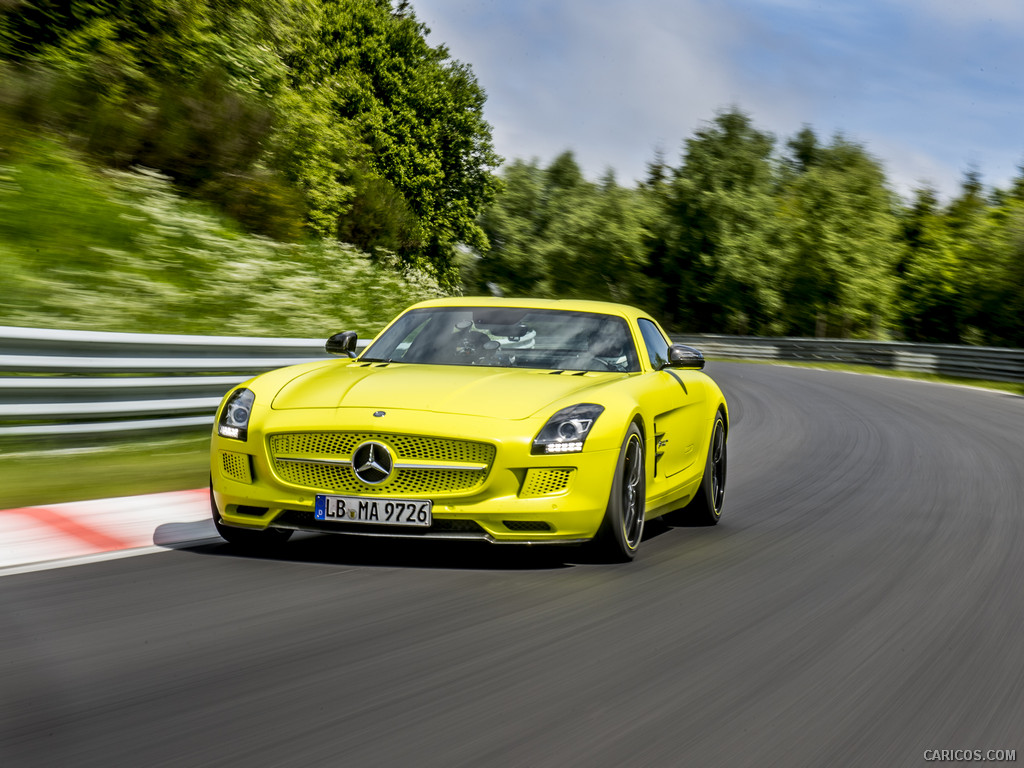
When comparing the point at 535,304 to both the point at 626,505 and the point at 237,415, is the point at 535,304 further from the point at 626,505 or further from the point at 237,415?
the point at 237,415

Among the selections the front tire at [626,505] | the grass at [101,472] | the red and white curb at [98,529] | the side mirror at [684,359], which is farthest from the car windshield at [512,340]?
the grass at [101,472]

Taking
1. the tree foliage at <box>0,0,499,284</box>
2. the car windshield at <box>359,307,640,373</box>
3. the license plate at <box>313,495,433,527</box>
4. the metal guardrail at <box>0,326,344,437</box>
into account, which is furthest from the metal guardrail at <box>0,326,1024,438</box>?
the tree foliage at <box>0,0,499,284</box>

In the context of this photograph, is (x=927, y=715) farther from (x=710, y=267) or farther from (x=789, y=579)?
(x=710, y=267)

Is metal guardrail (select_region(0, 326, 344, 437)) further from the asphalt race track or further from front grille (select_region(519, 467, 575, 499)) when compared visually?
front grille (select_region(519, 467, 575, 499))

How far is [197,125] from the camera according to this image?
2005cm

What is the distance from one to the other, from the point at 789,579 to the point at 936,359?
1311 inches

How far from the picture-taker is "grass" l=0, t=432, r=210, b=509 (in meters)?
8.02

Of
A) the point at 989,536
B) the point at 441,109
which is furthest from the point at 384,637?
the point at 441,109

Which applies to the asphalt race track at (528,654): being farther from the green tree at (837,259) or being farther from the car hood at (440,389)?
the green tree at (837,259)

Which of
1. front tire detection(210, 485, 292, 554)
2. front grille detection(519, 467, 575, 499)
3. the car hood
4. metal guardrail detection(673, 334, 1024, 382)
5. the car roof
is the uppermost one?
the car roof

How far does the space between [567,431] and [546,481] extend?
0.27 metres

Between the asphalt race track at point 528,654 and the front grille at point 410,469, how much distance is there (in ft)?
1.34

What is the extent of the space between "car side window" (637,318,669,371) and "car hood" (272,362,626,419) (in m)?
0.79

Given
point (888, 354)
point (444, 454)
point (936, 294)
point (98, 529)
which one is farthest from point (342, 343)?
point (936, 294)
